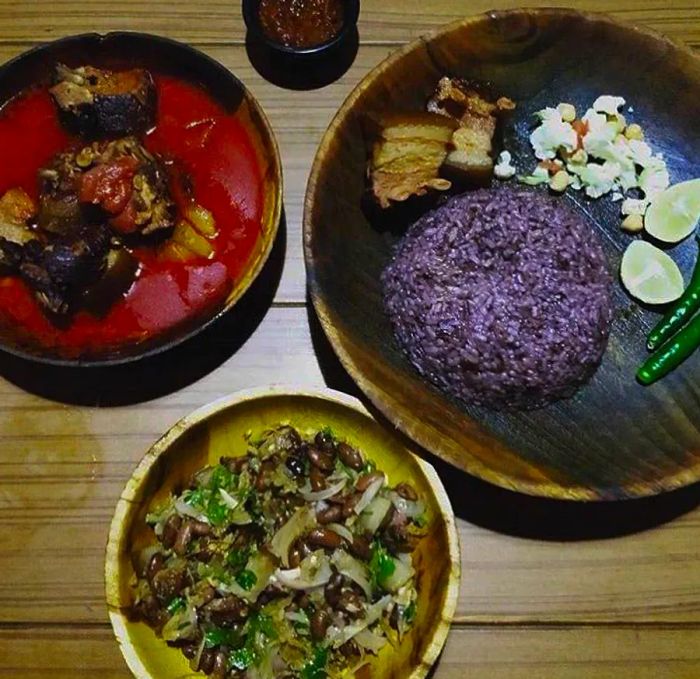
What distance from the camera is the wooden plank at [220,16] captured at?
9.79 ft

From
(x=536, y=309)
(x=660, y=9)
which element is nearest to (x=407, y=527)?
(x=536, y=309)

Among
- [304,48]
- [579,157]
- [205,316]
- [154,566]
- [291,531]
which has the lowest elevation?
[154,566]

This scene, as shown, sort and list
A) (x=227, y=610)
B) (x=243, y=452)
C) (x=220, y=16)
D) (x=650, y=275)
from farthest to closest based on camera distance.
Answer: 1. (x=220, y=16)
2. (x=650, y=275)
3. (x=243, y=452)
4. (x=227, y=610)

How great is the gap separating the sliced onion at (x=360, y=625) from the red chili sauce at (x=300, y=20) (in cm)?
164

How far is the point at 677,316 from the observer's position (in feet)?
8.75

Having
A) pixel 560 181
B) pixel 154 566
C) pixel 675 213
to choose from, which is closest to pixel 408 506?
pixel 154 566

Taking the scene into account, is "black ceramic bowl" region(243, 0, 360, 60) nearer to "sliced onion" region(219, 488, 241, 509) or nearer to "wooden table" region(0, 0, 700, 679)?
"wooden table" region(0, 0, 700, 679)

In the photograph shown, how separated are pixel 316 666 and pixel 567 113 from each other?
5.74 feet

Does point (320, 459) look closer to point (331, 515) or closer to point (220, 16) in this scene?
point (331, 515)

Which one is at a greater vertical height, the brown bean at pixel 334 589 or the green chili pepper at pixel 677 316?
the green chili pepper at pixel 677 316

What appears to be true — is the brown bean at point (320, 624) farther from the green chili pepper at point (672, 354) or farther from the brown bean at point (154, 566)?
the green chili pepper at point (672, 354)

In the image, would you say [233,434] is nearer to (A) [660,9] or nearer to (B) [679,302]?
(B) [679,302]

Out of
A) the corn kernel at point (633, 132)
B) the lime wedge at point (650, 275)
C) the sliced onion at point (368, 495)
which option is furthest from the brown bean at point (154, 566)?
the corn kernel at point (633, 132)

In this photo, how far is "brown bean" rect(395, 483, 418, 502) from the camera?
2.49 meters
